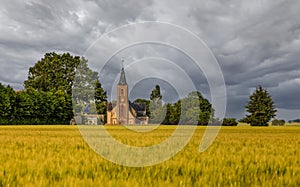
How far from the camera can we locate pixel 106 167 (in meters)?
6.22

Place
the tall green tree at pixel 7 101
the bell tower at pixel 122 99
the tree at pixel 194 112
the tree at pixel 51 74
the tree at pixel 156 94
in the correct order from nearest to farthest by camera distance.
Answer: the tall green tree at pixel 7 101
the tree at pixel 51 74
the tree at pixel 194 112
the bell tower at pixel 122 99
the tree at pixel 156 94

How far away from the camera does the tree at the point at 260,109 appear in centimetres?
10219

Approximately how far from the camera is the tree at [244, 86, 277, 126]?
10219cm

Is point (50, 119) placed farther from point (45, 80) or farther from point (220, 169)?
point (220, 169)

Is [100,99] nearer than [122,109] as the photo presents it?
Yes

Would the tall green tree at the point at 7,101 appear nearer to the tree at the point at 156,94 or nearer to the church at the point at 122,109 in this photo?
the church at the point at 122,109

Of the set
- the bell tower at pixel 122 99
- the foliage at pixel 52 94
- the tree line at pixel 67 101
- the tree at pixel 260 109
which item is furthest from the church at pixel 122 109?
the tree at pixel 260 109

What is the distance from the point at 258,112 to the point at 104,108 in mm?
50607

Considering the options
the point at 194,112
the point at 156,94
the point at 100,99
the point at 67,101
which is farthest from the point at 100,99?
the point at 156,94

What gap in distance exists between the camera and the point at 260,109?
102688 millimetres

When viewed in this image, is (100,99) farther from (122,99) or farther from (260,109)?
(260,109)

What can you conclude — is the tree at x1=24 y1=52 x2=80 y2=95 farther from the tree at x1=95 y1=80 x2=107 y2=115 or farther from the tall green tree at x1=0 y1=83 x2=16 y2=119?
the tall green tree at x1=0 y1=83 x2=16 y2=119

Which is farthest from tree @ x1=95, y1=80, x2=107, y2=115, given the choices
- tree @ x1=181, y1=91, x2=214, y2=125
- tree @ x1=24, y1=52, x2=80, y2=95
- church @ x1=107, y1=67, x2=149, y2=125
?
tree @ x1=181, y1=91, x2=214, y2=125

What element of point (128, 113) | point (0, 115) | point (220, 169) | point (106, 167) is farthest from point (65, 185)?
point (128, 113)
